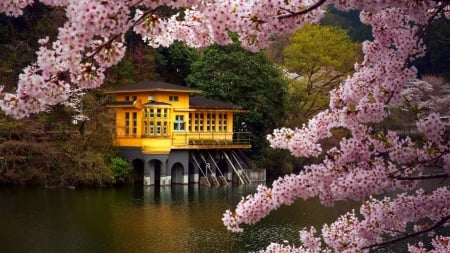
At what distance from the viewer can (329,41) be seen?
30.8 meters

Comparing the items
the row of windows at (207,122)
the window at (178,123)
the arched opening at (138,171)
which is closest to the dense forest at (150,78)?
the arched opening at (138,171)

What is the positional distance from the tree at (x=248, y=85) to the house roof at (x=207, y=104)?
0.89 metres

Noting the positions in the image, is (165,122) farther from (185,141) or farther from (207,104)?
(207,104)

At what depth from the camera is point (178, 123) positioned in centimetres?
2497

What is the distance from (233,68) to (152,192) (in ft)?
23.7

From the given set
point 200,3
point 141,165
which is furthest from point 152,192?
point 200,3

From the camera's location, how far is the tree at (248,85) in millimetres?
26594

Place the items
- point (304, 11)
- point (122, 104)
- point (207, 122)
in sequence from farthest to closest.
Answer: point (207, 122) < point (122, 104) < point (304, 11)

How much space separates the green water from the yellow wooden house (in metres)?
2.93

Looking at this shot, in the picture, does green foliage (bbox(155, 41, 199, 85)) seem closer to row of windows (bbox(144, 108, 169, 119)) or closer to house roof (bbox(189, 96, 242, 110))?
house roof (bbox(189, 96, 242, 110))

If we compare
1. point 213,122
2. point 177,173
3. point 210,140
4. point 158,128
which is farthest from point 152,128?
point 213,122

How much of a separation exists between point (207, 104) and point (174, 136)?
208 cm

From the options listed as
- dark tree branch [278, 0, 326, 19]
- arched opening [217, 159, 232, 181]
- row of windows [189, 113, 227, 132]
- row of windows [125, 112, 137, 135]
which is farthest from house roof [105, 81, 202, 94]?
dark tree branch [278, 0, 326, 19]

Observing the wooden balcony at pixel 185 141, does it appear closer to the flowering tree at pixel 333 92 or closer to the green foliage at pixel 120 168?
the green foliage at pixel 120 168
